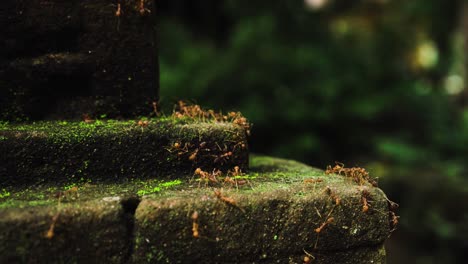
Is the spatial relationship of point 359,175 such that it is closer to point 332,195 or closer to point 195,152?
point 332,195

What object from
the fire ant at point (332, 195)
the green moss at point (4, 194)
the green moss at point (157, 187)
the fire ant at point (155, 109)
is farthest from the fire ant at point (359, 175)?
the green moss at point (4, 194)

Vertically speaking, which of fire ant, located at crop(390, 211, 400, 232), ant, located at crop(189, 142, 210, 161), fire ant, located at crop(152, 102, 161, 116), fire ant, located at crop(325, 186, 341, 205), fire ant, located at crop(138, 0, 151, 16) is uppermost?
fire ant, located at crop(138, 0, 151, 16)

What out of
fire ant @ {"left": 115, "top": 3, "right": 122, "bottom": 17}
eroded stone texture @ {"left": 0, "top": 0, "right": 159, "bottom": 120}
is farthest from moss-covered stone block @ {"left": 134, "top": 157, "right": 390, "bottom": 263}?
fire ant @ {"left": 115, "top": 3, "right": 122, "bottom": 17}

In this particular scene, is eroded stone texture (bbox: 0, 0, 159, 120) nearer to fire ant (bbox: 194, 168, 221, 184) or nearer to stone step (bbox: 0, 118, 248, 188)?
stone step (bbox: 0, 118, 248, 188)

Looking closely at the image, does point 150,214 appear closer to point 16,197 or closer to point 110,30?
point 16,197

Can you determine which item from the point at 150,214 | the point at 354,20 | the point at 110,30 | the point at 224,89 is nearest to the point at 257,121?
the point at 224,89

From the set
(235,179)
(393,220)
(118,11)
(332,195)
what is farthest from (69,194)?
(393,220)
